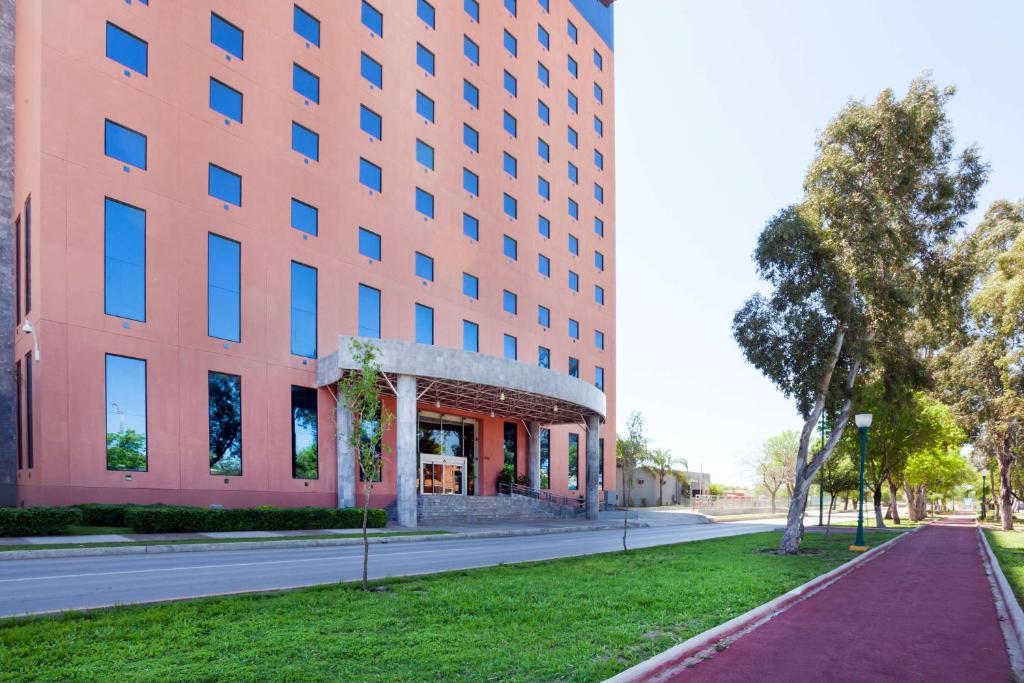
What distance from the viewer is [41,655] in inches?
262

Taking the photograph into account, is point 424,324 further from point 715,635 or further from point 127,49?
point 715,635

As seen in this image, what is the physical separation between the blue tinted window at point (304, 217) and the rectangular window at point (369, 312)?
12.2ft

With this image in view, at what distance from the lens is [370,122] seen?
115 feet

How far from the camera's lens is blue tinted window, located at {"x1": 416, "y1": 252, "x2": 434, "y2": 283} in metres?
37.0

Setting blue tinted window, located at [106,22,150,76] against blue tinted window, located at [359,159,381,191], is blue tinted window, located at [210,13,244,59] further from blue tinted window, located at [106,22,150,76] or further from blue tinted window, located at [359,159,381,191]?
blue tinted window, located at [359,159,381,191]

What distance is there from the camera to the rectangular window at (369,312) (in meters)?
33.5

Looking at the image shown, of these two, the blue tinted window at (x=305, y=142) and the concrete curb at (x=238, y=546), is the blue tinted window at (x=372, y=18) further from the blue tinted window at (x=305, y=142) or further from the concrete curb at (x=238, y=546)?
the concrete curb at (x=238, y=546)

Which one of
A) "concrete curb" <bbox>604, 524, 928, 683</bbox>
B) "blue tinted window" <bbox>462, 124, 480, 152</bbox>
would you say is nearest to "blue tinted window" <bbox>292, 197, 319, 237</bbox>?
"blue tinted window" <bbox>462, 124, 480, 152</bbox>

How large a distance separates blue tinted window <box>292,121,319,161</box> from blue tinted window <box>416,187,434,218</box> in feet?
21.9

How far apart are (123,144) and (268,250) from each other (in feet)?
21.7

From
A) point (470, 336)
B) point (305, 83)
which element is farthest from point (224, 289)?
point (470, 336)

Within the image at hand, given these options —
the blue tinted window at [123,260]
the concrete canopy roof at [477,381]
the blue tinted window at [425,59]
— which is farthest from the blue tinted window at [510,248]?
the blue tinted window at [123,260]

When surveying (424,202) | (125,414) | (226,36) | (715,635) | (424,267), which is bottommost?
(715,635)

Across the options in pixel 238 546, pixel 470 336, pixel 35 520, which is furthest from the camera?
pixel 470 336
